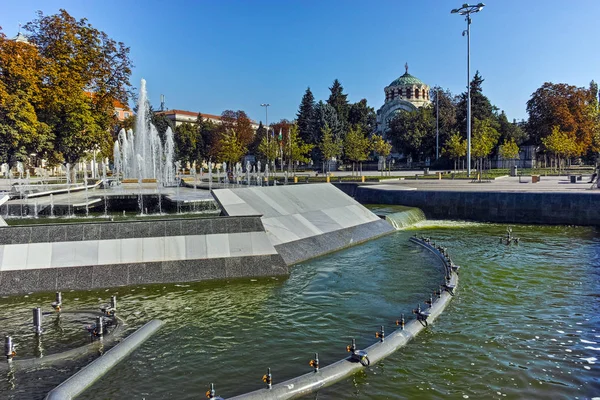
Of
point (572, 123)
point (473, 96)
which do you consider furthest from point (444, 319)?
point (473, 96)

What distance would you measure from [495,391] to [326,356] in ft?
7.89

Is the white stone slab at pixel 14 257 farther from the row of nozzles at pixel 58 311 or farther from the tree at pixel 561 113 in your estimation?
the tree at pixel 561 113

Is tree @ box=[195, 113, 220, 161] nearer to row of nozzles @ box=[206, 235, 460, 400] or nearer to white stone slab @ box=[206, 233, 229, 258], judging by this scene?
white stone slab @ box=[206, 233, 229, 258]

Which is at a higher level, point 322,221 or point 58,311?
point 322,221

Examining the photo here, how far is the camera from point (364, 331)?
26.3 ft

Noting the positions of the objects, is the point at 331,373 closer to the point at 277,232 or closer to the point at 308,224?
the point at 277,232

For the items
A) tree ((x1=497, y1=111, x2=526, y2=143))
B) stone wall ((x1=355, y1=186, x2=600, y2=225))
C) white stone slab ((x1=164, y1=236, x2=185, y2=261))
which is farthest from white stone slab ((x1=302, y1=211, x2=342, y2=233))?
tree ((x1=497, y1=111, x2=526, y2=143))

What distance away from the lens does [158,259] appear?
10914 millimetres

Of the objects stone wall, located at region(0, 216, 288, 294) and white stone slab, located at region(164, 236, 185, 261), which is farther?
white stone slab, located at region(164, 236, 185, 261)

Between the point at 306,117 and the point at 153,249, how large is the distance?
69.5m

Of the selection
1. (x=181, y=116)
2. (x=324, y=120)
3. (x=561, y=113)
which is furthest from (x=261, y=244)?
(x=181, y=116)

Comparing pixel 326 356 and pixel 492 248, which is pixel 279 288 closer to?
pixel 326 356

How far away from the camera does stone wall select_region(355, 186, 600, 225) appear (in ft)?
71.6

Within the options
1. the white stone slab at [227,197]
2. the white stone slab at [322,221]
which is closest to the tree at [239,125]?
the white stone slab at [322,221]
